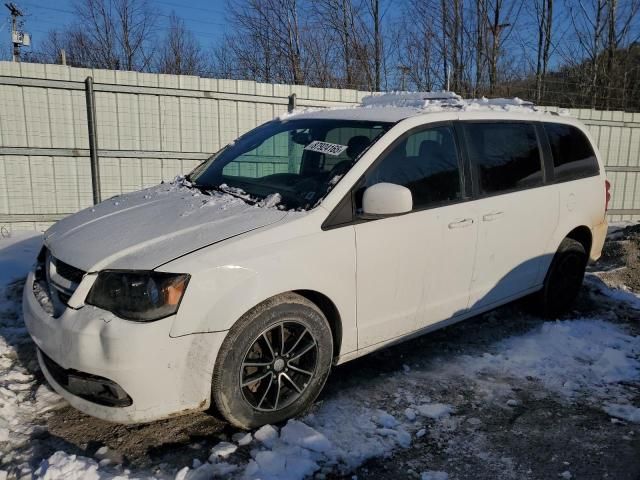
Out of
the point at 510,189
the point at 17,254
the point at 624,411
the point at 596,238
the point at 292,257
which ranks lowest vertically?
the point at 624,411

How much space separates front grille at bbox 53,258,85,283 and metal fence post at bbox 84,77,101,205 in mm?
5687

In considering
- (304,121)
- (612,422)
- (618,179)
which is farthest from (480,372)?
(618,179)

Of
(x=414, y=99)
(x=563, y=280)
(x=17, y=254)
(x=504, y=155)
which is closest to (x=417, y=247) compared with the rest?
(x=504, y=155)

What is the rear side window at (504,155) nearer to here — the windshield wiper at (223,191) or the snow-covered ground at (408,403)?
the snow-covered ground at (408,403)

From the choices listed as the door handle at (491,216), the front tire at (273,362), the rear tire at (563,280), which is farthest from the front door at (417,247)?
the rear tire at (563,280)

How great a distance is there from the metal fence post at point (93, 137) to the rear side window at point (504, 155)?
20.1 ft

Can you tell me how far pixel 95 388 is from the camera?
2.63 metres

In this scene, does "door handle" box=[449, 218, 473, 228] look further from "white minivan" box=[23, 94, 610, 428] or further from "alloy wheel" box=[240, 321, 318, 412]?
"alloy wheel" box=[240, 321, 318, 412]

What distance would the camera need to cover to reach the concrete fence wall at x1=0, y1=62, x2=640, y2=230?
25.9 feet

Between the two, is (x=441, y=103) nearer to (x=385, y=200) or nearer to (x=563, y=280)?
(x=385, y=200)

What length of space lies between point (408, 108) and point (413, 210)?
0.99m

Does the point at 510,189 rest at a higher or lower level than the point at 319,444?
higher

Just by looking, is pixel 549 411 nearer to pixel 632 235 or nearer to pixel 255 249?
pixel 255 249

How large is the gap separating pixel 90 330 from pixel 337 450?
1.38 m
